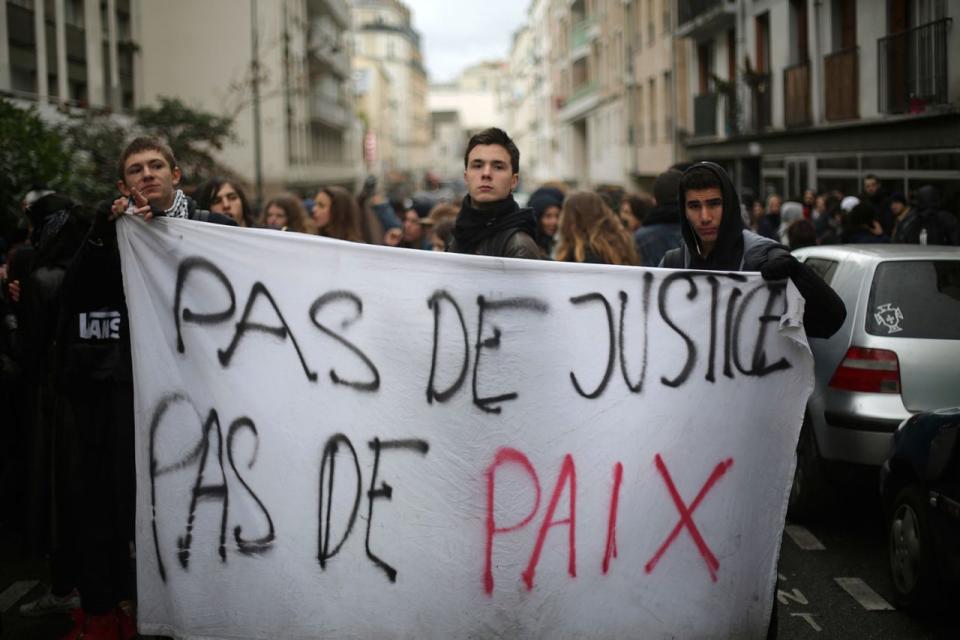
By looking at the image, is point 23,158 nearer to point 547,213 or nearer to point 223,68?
point 547,213

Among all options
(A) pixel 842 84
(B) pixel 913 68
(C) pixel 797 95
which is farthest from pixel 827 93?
(B) pixel 913 68

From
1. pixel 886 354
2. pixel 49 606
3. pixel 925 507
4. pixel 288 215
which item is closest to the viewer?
pixel 925 507

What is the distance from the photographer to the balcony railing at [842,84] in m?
19.3

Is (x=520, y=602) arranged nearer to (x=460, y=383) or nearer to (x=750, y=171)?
(x=460, y=383)

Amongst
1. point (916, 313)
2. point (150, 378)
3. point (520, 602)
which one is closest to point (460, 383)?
point (520, 602)

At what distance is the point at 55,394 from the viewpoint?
4.59 m

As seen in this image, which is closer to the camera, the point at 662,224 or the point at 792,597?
the point at 792,597

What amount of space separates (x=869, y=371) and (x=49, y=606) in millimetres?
4245

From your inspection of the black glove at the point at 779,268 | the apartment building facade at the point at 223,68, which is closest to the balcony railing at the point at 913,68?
the apartment building facade at the point at 223,68

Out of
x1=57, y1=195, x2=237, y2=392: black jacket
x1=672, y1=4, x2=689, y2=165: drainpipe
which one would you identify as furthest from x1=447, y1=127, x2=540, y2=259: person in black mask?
x1=672, y1=4, x2=689, y2=165: drainpipe

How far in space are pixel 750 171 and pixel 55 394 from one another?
81.3 feet

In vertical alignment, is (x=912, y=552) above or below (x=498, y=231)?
below

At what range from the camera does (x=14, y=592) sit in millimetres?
5504

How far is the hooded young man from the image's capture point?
397cm
